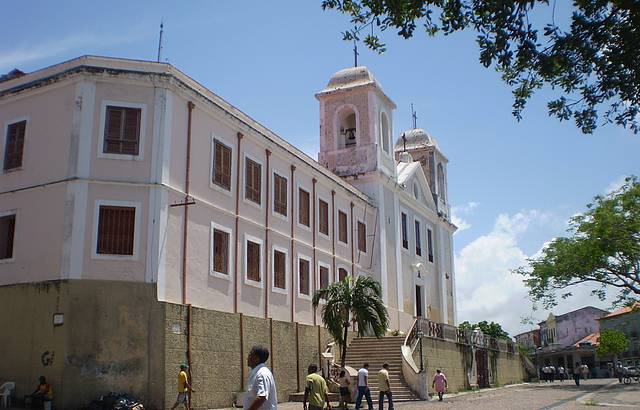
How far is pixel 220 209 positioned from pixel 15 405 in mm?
7638

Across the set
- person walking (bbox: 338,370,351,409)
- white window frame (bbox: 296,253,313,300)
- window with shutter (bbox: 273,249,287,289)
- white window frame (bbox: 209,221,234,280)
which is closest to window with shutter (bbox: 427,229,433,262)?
white window frame (bbox: 296,253,313,300)

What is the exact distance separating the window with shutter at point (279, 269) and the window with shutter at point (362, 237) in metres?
7.28

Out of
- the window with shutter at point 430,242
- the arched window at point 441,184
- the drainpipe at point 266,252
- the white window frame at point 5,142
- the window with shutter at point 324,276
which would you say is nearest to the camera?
the white window frame at point 5,142

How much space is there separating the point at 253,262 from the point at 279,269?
1.86 metres

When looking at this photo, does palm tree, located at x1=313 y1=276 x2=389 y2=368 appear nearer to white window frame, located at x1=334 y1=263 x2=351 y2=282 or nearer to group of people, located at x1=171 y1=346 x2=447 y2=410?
group of people, located at x1=171 y1=346 x2=447 y2=410

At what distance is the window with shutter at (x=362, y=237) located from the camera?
30.8 m

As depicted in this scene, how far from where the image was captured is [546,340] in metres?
86.2

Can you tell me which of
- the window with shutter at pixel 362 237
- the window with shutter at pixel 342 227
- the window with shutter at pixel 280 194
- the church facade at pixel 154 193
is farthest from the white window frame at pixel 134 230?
the window with shutter at pixel 362 237

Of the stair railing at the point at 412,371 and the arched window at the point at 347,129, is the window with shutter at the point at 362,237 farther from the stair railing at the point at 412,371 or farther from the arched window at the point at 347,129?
the stair railing at the point at 412,371

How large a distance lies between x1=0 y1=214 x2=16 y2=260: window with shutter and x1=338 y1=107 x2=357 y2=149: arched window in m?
17.5

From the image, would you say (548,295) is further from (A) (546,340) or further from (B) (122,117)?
(A) (546,340)

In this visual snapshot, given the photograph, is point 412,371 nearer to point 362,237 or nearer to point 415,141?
point 362,237

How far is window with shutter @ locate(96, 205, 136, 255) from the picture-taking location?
58.2ft

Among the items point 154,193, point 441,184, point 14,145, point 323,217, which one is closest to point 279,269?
point 323,217
